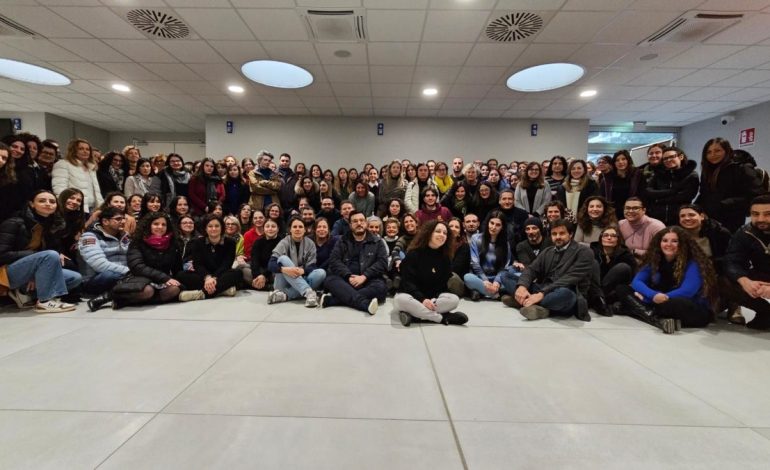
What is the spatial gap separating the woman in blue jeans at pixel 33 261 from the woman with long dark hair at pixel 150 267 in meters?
0.31

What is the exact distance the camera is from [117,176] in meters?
4.70

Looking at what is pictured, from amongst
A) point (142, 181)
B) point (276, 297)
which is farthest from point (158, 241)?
point (142, 181)

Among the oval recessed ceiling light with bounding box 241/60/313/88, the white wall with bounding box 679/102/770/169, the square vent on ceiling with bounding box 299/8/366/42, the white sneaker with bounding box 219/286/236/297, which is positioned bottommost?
the white sneaker with bounding box 219/286/236/297

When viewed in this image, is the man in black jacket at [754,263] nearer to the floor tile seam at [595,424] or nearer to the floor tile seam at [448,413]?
the floor tile seam at [595,424]

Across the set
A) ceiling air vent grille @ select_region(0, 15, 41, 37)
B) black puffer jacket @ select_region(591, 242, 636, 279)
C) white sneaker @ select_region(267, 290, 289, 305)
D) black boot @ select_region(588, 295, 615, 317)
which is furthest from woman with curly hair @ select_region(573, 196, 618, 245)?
ceiling air vent grille @ select_region(0, 15, 41, 37)

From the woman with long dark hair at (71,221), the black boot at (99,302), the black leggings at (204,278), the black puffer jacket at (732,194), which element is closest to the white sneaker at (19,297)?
the woman with long dark hair at (71,221)

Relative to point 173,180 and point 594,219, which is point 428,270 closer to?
point 594,219

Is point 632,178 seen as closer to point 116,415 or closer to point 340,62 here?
point 340,62

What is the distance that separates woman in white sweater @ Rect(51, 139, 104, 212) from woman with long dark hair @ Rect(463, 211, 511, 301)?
15.0 feet

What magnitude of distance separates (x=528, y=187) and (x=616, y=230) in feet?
4.25

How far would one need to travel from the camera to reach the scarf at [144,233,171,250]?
11.3 ft

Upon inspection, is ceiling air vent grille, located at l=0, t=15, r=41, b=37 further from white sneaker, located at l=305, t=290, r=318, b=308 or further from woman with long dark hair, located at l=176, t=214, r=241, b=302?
white sneaker, located at l=305, t=290, r=318, b=308

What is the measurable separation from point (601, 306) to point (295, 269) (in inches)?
118

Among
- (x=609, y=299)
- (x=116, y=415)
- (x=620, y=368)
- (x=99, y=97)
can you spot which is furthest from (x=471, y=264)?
(x=99, y=97)
